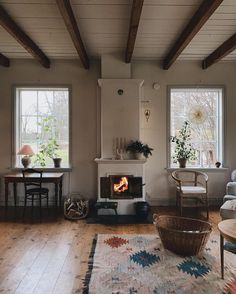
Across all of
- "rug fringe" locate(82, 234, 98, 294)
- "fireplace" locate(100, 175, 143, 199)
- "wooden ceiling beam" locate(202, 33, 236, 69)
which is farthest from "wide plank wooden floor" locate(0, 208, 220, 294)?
"wooden ceiling beam" locate(202, 33, 236, 69)

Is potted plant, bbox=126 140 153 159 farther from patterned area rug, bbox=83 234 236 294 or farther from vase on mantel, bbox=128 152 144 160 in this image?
patterned area rug, bbox=83 234 236 294

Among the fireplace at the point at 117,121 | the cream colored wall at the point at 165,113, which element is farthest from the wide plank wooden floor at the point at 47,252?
the cream colored wall at the point at 165,113

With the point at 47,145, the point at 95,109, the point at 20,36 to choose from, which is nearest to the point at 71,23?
the point at 20,36

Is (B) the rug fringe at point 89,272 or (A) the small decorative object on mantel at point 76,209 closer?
(B) the rug fringe at point 89,272

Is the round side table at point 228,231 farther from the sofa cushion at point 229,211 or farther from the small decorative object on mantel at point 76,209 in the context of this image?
the small decorative object on mantel at point 76,209

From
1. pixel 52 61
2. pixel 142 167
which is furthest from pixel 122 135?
pixel 52 61

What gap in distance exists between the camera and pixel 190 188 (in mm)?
4566

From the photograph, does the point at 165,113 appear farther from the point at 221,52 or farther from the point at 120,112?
the point at 221,52

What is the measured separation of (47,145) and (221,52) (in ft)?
11.7

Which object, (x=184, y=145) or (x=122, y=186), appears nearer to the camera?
(x=122, y=186)

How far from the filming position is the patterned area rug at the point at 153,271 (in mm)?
2279

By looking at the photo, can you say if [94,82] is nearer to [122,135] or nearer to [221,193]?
[122,135]

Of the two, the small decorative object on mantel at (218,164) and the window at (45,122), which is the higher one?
the window at (45,122)

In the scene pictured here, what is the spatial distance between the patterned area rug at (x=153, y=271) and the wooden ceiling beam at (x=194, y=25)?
267cm
